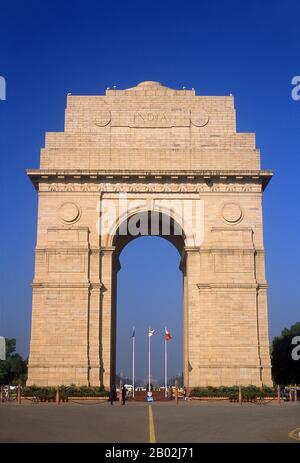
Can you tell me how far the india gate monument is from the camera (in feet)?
116

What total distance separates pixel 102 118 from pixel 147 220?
6835mm

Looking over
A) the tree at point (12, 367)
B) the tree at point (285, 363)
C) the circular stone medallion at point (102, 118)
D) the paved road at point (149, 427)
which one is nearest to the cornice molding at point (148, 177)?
the circular stone medallion at point (102, 118)

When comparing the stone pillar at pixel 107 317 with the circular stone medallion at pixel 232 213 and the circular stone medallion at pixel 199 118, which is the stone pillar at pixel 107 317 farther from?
the circular stone medallion at pixel 199 118

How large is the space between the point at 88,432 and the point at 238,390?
18.8m

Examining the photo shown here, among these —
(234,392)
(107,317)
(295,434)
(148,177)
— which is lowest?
(295,434)

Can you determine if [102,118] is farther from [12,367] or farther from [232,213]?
[12,367]

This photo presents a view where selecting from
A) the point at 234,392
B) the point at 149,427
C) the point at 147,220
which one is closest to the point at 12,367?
the point at 147,220

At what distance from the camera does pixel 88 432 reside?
16188 mm

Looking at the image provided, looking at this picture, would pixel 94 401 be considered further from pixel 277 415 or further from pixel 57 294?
pixel 277 415

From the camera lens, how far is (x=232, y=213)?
123ft

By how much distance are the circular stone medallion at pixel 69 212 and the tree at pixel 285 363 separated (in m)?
34.9

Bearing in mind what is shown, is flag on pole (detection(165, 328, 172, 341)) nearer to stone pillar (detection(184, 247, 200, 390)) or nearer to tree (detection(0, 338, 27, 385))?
stone pillar (detection(184, 247, 200, 390))

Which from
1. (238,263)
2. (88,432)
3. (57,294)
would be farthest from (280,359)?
(88,432)

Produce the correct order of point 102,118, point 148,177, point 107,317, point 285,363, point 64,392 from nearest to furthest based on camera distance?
point 64,392 → point 107,317 → point 148,177 → point 102,118 → point 285,363
